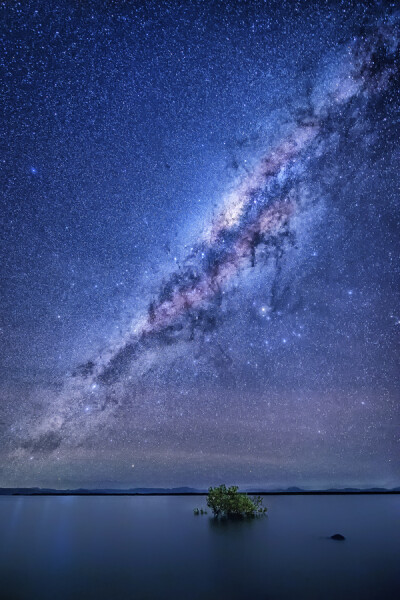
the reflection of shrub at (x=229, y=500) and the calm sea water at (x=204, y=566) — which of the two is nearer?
the calm sea water at (x=204, y=566)

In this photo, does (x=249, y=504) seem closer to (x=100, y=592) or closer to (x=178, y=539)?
(x=178, y=539)

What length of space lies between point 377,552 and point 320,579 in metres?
8.65

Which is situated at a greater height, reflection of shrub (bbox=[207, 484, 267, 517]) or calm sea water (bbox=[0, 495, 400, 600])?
reflection of shrub (bbox=[207, 484, 267, 517])

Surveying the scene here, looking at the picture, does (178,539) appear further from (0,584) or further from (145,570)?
(0,584)

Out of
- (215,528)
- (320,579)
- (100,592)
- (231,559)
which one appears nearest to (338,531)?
(215,528)

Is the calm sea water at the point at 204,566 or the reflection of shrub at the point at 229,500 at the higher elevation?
the reflection of shrub at the point at 229,500

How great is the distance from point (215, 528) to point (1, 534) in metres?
18.6

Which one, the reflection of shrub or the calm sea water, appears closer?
the calm sea water

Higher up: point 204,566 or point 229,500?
point 229,500

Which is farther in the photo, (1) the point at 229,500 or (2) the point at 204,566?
(1) the point at 229,500

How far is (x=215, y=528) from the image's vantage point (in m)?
32.9

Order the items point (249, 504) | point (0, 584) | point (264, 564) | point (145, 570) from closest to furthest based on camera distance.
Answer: point (0, 584) < point (145, 570) < point (264, 564) < point (249, 504)

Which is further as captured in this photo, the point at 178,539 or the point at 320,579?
the point at 178,539

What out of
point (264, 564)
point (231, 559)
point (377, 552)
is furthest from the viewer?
point (377, 552)
